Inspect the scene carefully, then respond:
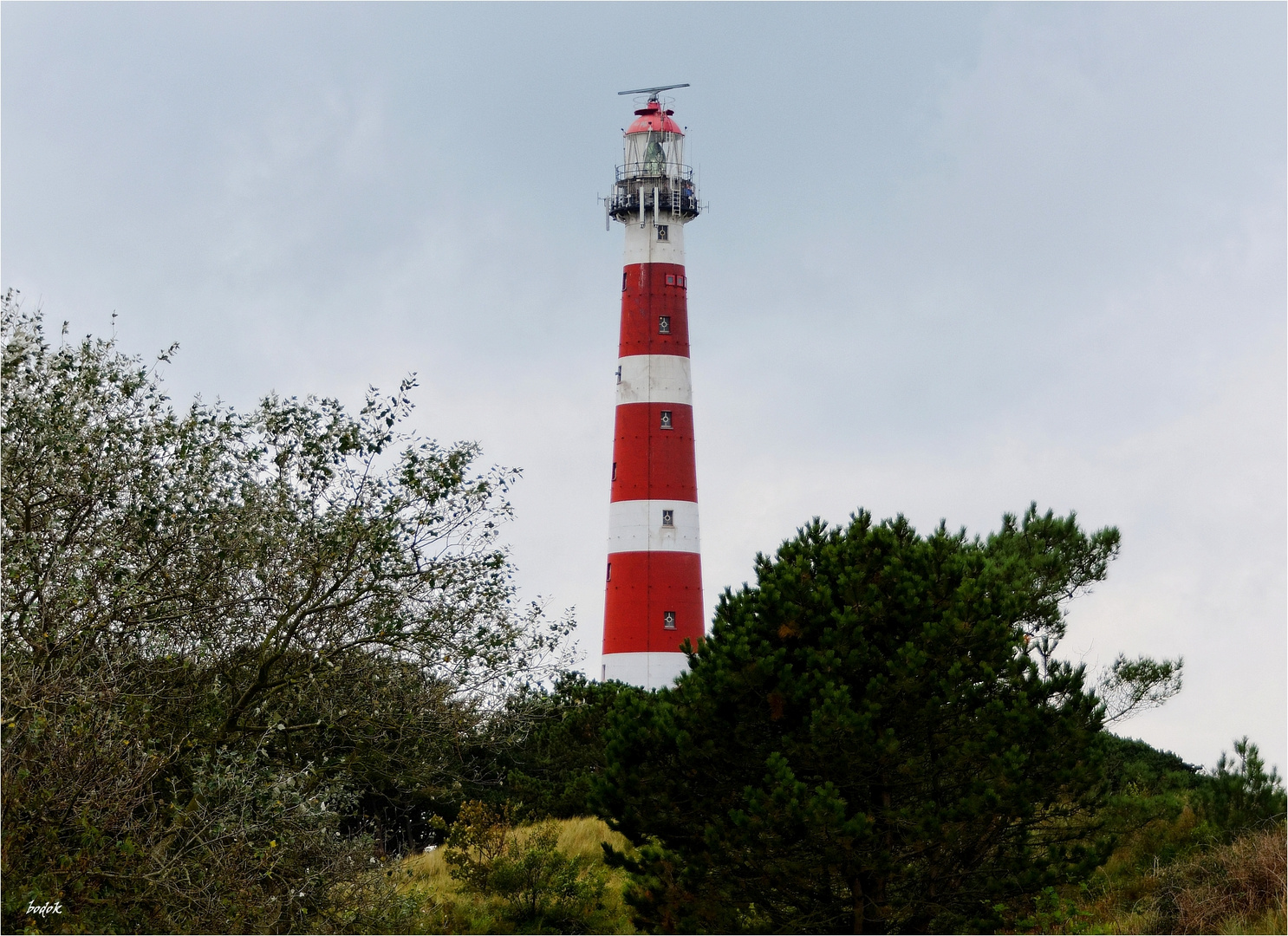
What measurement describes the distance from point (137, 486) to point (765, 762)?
28.8 ft

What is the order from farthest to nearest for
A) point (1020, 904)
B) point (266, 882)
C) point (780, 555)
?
1. point (780, 555)
2. point (1020, 904)
3. point (266, 882)

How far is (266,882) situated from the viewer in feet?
45.2

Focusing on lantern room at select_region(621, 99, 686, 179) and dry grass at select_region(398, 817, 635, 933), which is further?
lantern room at select_region(621, 99, 686, 179)

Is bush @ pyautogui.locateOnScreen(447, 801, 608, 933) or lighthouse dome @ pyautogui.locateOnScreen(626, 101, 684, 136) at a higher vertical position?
lighthouse dome @ pyautogui.locateOnScreen(626, 101, 684, 136)

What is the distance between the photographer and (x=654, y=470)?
39250 millimetres

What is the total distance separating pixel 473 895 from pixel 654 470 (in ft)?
52.4

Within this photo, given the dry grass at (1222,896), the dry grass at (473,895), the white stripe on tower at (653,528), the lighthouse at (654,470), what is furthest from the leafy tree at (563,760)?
the dry grass at (1222,896)

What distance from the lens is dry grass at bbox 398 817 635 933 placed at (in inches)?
911

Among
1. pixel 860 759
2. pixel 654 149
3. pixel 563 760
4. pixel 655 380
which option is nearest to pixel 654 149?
pixel 654 149

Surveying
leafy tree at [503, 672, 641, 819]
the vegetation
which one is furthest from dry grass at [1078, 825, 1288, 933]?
leafy tree at [503, 672, 641, 819]

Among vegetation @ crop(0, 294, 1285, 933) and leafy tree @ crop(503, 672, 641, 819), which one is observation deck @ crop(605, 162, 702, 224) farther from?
vegetation @ crop(0, 294, 1285, 933)

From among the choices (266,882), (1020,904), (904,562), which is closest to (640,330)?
(904,562)

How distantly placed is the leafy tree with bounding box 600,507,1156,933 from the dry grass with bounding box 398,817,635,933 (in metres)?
4.14

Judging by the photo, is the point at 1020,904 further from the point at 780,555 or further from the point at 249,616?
the point at 249,616
